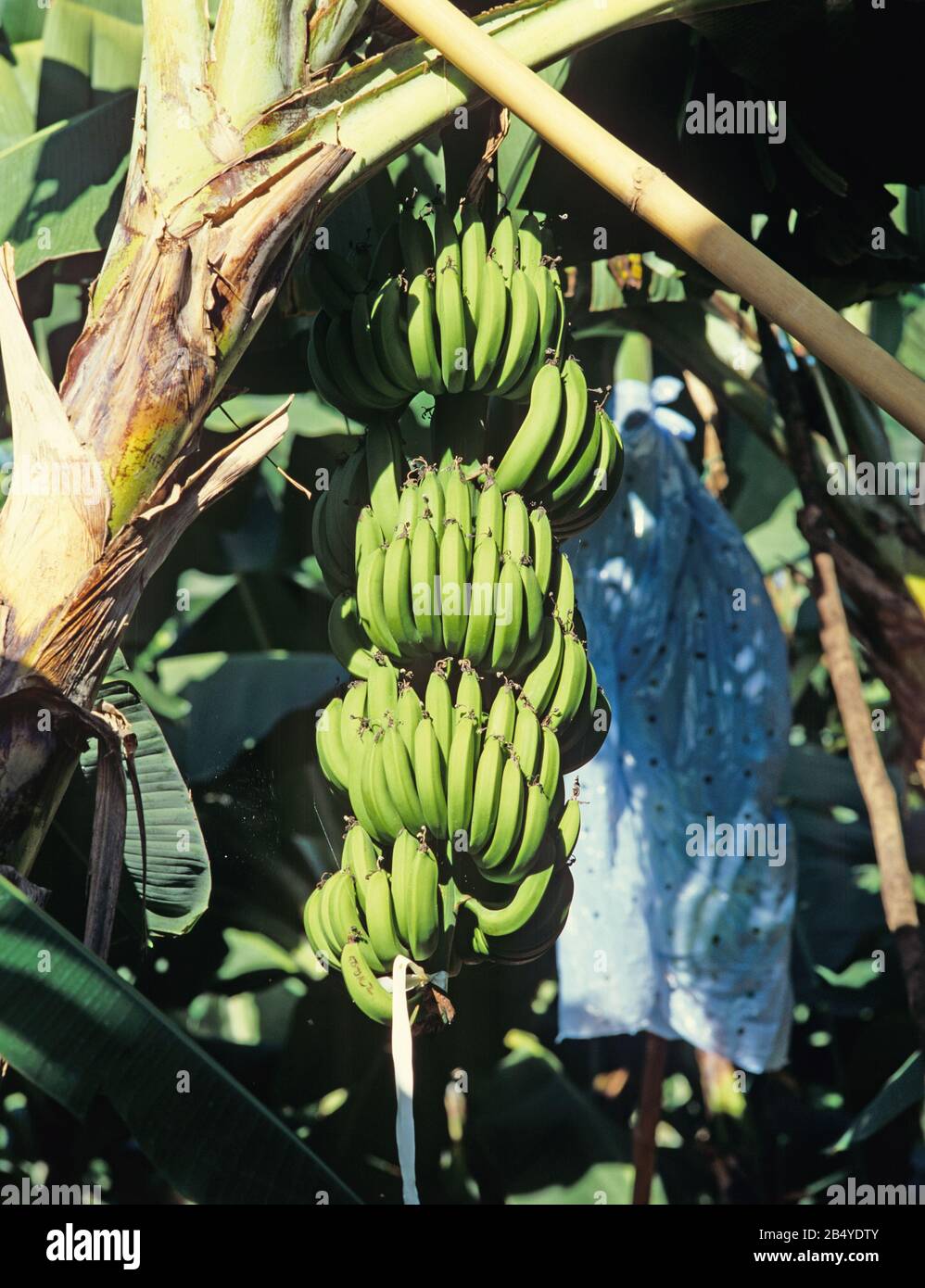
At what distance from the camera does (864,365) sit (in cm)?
120

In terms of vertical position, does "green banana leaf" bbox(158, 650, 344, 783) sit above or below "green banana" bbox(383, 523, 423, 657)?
below

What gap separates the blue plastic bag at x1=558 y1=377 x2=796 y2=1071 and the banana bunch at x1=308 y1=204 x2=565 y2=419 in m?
0.62

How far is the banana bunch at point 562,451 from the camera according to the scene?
1.62 meters

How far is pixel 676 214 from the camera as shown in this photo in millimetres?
1330

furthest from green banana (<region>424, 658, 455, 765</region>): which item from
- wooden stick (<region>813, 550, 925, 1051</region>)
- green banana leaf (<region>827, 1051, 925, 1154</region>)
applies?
green banana leaf (<region>827, 1051, 925, 1154</region>)

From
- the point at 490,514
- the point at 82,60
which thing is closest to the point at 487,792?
the point at 490,514

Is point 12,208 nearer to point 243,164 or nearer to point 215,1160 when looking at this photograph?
point 243,164

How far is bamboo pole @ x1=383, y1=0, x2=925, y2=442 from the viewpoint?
3.93 feet

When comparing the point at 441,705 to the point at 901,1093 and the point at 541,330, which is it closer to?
the point at 541,330

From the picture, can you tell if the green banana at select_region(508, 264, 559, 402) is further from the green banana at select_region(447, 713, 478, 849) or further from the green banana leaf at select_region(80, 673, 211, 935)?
the green banana leaf at select_region(80, 673, 211, 935)

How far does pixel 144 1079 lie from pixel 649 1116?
115cm

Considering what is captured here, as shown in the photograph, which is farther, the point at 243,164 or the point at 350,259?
the point at 350,259

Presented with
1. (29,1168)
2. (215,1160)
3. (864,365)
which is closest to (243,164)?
(864,365)
